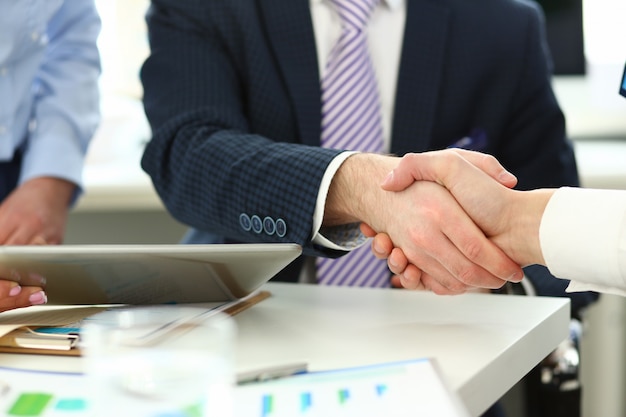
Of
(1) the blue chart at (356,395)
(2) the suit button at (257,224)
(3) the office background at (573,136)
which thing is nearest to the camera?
(1) the blue chart at (356,395)

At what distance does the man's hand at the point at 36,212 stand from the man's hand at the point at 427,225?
20.4 inches

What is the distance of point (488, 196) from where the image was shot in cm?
86

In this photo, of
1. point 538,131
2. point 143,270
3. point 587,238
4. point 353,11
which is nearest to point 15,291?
point 143,270

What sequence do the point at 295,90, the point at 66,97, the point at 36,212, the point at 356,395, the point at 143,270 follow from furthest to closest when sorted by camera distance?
the point at 66,97, the point at 36,212, the point at 295,90, the point at 143,270, the point at 356,395

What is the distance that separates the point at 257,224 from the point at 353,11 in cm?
40

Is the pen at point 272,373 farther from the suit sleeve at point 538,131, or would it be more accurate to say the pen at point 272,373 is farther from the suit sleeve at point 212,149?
the suit sleeve at point 538,131

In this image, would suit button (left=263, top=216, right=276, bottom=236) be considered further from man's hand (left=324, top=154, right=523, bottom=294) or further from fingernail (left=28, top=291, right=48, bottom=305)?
fingernail (left=28, top=291, right=48, bottom=305)

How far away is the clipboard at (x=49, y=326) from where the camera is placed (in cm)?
73

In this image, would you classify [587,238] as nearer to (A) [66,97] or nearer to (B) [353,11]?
(B) [353,11]

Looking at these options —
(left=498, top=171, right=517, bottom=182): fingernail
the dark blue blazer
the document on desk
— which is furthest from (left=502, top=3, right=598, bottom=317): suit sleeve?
the document on desk

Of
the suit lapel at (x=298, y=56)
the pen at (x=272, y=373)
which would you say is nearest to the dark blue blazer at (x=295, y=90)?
the suit lapel at (x=298, y=56)

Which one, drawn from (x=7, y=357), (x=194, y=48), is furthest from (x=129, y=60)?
(x=7, y=357)

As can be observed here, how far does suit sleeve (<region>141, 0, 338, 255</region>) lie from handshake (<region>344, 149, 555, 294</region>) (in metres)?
0.12

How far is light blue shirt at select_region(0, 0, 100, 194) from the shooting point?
133 centimetres
